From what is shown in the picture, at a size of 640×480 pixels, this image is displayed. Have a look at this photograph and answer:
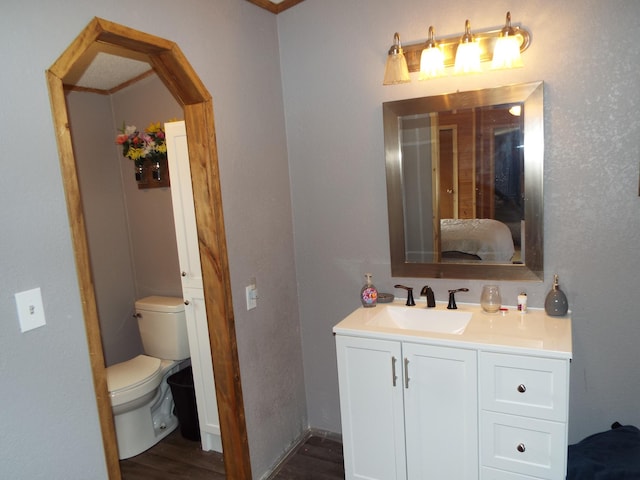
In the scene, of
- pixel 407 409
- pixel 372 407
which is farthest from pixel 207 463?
pixel 407 409

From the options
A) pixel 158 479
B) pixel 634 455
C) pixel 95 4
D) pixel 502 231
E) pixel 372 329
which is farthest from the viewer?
pixel 158 479

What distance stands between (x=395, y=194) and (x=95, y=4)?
4.83ft

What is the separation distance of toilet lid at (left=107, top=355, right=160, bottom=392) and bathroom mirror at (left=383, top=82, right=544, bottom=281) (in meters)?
1.58

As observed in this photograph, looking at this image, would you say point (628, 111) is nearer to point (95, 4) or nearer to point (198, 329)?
point (95, 4)

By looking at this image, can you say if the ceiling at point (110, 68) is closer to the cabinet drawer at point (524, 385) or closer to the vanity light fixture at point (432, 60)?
the vanity light fixture at point (432, 60)

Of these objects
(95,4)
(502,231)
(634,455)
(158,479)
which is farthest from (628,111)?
(158,479)

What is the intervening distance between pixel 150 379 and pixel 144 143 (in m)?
1.52

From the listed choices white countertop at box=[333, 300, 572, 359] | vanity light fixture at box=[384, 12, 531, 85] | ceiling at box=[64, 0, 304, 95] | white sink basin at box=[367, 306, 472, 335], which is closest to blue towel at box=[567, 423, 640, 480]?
white countertop at box=[333, 300, 572, 359]

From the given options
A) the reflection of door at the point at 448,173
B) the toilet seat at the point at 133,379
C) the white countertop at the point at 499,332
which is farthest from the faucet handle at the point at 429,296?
the toilet seat at the point at 133,379

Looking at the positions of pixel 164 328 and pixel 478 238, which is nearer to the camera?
pixel 478 238

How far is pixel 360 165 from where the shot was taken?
2314mm

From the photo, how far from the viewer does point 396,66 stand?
6.48 feet

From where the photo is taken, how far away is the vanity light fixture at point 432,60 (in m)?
1.94

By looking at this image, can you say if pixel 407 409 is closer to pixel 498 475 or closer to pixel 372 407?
pixel 372 407
